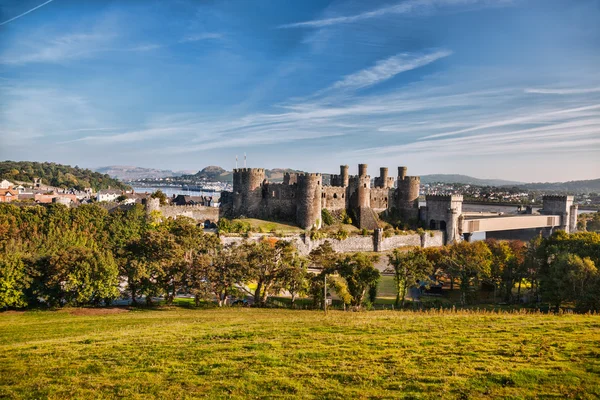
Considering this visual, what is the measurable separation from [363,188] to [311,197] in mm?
8492

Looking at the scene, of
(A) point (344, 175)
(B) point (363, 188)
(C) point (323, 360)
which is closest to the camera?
(C) point (323, 360)

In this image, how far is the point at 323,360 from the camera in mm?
11961

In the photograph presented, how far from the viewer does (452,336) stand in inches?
565

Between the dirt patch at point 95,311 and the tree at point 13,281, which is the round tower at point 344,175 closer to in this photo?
the dirt patch at point 95,311

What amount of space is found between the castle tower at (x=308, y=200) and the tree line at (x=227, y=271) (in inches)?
503

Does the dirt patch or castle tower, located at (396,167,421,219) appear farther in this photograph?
castle tower, located at (396,167,421,219)

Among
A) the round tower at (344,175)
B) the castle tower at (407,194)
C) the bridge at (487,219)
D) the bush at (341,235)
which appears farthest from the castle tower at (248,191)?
the bridge at (487,219)

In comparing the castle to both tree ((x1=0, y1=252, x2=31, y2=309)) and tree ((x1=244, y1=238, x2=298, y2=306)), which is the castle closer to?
tree ((x1=244, y1=238, x2=298, y2=306))

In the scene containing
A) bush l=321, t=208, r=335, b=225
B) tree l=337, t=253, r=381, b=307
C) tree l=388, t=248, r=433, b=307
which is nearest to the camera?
tree l=337, t=253, r=381, b=307

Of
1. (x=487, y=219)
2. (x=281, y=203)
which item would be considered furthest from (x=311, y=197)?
(x=487, y=219)

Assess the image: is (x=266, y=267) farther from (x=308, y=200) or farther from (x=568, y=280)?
(x=308, y=200)

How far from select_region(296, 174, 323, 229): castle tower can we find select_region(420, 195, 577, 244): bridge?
15.8 meters

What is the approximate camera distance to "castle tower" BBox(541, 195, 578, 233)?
63.0 m

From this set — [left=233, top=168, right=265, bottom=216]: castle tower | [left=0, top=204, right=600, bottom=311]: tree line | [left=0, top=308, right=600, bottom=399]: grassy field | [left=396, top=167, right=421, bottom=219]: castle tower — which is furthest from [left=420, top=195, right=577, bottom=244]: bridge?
[left=0, top=308, right=600, bottom=399]: grassy field
